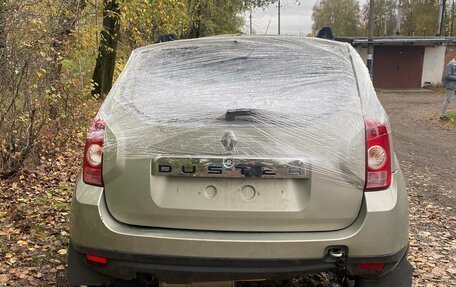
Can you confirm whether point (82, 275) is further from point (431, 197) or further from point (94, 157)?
point (431, 197)

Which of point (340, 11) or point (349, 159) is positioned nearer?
point (349, 159)

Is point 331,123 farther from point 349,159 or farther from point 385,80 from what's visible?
point 385,80

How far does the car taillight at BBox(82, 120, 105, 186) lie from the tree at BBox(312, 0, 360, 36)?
63.5 metres

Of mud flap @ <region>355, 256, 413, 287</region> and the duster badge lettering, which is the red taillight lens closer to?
mud flap @ <region>355, 256, 413, 287</region>

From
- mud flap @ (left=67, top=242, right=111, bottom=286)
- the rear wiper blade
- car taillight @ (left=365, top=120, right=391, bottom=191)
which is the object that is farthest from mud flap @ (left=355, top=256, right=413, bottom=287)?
mud flap @ (left=67, top=242, right=111, bottom=286)

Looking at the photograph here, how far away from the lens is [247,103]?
238cm

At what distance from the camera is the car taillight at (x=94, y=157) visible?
2.35 m

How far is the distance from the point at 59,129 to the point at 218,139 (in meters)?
5.14

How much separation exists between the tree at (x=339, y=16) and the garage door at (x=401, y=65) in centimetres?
3191

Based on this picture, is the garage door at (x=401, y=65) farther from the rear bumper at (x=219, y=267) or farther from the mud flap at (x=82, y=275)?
the mud flap at (x=82, y=275)

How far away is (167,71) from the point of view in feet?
8.81

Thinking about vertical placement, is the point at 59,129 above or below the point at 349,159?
below

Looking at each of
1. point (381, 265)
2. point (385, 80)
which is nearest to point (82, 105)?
point (381, 265)

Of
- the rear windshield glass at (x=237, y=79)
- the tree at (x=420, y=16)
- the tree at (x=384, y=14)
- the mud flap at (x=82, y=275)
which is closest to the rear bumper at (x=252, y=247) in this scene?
the mud flap at (x=82, y=275)
